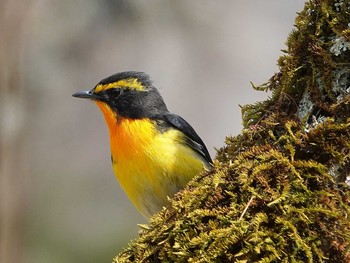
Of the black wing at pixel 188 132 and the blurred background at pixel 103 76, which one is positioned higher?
the blurred background at pixel 103 76

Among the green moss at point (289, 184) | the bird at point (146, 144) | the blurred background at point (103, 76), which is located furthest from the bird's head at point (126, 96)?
the blurred background at point (103, 76)

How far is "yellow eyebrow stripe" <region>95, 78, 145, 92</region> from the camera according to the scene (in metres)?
5.16

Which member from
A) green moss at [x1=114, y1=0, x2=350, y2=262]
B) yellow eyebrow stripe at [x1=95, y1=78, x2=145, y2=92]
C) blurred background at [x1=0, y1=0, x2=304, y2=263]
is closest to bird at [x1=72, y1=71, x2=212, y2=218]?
yellow eyebrow stripe at [x1=95, y1=78, x2=145, y2=92]

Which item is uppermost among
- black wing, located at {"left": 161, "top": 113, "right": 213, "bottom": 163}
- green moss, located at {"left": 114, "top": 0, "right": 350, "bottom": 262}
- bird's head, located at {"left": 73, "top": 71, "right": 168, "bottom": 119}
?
bird's head, located at {"left": 73, "top": 71, "right": 168, "bottom": 119}

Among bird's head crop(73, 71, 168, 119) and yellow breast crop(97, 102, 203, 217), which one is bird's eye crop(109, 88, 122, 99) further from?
yellow breast crop(97, 102, 203, 217)

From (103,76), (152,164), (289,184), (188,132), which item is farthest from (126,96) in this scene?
(103,76)

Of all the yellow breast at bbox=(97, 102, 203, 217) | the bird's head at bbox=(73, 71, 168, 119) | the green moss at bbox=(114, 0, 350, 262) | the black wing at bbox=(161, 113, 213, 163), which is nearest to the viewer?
the green moss at bbox=(114, 0, 350, 262)

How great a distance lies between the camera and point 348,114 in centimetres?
277

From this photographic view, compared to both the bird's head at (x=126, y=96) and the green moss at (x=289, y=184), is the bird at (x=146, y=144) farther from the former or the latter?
the green moss at (x=289, y=184)

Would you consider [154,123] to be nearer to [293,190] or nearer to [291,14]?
[293,190]

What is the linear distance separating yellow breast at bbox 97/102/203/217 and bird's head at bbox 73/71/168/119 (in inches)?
10.5

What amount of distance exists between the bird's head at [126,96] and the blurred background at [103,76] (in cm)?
392

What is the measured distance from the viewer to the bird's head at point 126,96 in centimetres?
505

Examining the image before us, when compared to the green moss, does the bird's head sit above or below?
above
